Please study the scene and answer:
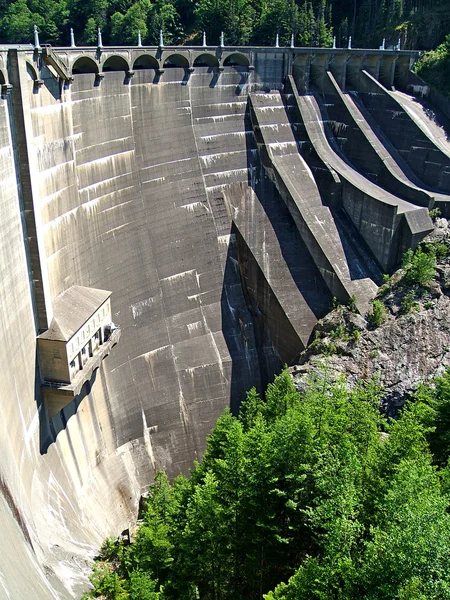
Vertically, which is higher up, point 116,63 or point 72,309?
point 116,63

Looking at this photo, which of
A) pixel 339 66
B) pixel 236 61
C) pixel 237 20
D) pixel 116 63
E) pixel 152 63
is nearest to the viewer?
pixel 116 63

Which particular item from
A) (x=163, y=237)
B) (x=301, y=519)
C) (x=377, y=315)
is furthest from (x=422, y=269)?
(x=301, y=519)

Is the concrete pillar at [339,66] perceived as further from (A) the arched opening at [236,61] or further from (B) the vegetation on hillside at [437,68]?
(A) the arched opening at [236,61]

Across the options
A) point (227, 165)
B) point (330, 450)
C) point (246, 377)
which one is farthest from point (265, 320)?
point (330, 450)

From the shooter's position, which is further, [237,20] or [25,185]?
[237,20]

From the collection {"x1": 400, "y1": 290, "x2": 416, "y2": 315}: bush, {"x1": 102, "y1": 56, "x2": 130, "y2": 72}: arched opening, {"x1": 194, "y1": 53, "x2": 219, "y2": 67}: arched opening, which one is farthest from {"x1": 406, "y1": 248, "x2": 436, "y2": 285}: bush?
{"x1": 102, "y1": 56, "x2": 130, "y2": 72}: arched opening

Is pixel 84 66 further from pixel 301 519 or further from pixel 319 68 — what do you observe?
pixel 301 519

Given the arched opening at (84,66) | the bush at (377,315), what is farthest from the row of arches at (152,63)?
the bush at (377,315)
